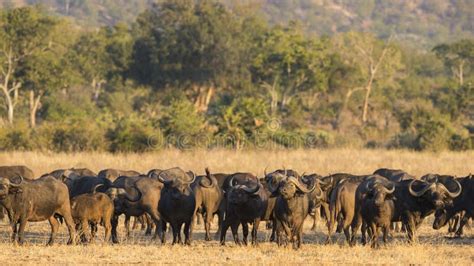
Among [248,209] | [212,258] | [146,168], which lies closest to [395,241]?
[248,209]

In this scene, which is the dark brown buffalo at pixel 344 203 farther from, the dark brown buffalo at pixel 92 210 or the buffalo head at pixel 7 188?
the buffalo head at pixel 7 188

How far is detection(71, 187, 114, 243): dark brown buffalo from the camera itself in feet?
62.0

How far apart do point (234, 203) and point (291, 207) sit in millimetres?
1263

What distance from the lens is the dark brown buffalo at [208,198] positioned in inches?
794

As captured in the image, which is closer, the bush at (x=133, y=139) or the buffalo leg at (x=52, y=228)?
the buffalo leg at (x=52, y=228)

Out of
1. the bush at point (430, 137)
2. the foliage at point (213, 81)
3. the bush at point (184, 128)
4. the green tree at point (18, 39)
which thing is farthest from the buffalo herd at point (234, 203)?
the green tree at point (18, 39)

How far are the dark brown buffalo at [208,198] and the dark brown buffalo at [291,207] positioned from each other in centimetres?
230

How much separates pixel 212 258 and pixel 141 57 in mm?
52143

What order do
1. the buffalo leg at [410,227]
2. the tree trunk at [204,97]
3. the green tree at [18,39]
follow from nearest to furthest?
the buffalo leg at [410,227] → the green tree at [18,39] → the tree trunk at [204,97]

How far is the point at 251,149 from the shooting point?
4259 cm

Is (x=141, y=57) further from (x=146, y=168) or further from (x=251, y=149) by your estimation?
(x=146, y=168)

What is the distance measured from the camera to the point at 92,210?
62.0 feet

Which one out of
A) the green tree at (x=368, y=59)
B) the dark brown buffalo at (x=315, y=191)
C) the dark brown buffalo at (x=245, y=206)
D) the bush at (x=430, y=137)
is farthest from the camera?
the green tree at (x=368, y=59)

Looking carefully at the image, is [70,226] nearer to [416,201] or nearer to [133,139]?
[416,201]
